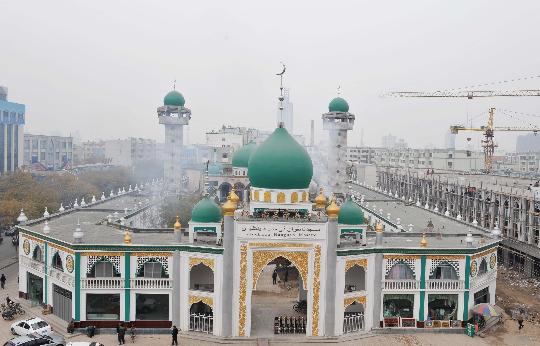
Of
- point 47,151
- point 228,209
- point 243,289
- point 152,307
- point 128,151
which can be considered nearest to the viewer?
point 228,209

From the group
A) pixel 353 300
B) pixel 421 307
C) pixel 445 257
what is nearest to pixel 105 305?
pixel 353 300

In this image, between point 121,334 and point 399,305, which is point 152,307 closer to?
point 121,334

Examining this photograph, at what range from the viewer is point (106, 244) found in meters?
25.4

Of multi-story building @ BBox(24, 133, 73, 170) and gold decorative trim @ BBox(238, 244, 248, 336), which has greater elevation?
multi-story building @ BBox(24, 133, 73, 170)

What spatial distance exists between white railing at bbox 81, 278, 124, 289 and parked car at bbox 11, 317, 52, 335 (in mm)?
2363

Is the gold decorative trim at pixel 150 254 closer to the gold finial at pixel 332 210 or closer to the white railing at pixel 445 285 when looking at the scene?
the gold finial at pixel 332 210

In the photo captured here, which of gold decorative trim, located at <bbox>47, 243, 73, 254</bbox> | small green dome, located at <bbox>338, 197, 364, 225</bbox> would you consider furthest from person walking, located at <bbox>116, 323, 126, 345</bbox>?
small green dome, located at <bbox>338, 197, 364, 225</bbox>

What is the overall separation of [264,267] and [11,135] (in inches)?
2616

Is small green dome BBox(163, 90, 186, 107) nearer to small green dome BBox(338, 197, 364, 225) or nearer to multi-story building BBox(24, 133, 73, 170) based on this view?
small green dome BBox(338, 197, 364, 225)

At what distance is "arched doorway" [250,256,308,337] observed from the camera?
25734mm

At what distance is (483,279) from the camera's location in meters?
28.0

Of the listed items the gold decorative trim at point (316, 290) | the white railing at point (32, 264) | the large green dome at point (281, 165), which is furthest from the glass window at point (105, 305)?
the gold decorative trim at point (316, 290)

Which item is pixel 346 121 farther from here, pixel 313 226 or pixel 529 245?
pixel 313 226

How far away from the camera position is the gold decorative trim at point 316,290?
981 inches
